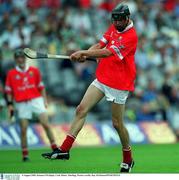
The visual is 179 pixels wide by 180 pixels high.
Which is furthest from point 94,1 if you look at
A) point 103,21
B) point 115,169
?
point 115,169

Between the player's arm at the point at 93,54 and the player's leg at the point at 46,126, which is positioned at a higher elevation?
the player's arm at the point at 93,54

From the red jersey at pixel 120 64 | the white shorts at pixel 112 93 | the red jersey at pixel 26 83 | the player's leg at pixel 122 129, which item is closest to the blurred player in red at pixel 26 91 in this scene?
the red jersey at pixel 26 83

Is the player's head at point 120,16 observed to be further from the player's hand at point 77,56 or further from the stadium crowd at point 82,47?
the stadium crowd at point 82,47

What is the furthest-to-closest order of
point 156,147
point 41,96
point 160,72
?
point 160,72 → point 156,147 → point 41,96

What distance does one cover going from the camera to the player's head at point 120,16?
12867 mm

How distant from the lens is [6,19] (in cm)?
2381

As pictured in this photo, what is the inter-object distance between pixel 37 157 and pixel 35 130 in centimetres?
394

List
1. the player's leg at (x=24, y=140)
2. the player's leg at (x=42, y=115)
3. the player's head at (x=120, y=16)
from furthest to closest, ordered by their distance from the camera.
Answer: the player's leg at (x=42, y=115) < the player's leg at (x=24, y=140) < the player's head at (x=120, y=16)

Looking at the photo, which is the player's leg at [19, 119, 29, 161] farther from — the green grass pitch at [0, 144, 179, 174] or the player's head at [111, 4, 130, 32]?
the player's head at [111, 4, 130, 32]

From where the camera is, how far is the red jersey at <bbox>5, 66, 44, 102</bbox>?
17469 mm

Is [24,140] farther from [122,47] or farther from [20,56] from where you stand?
[122,47]

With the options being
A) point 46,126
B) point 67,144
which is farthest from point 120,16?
point 46,126

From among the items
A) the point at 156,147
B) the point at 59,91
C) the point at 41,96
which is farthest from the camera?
the point at 59,91

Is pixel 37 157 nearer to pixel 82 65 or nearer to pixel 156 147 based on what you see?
pixel 156 147
